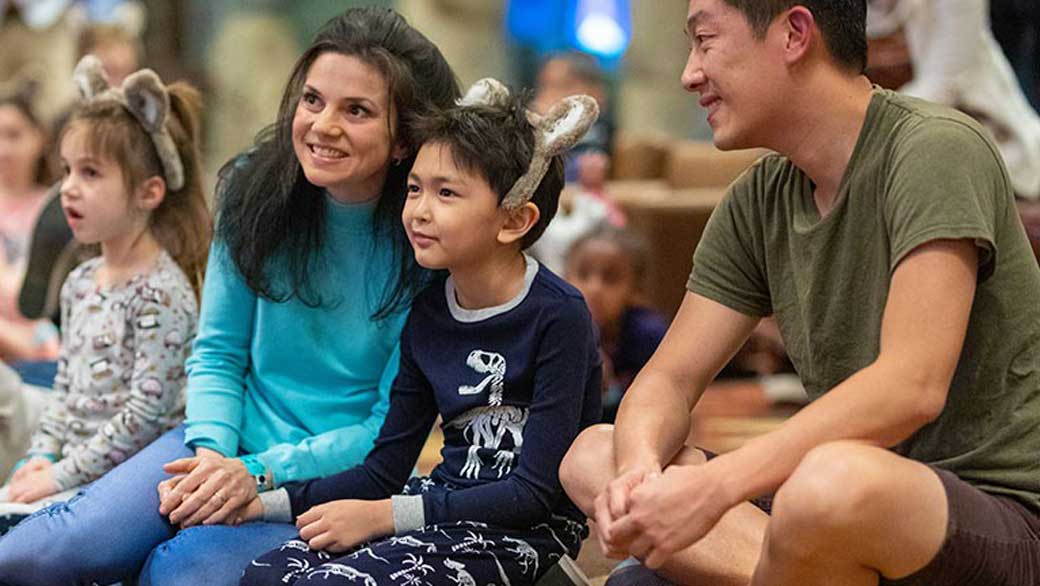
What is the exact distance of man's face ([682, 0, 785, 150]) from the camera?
1.97 m

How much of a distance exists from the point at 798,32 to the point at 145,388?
4.09 ft

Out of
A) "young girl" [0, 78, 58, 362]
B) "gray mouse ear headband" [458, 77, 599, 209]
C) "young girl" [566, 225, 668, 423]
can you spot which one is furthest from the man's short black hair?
"young girl" [0, 78, 58, 362]

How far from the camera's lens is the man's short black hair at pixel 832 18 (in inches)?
76.7

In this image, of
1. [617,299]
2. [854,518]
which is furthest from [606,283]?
[854,518]

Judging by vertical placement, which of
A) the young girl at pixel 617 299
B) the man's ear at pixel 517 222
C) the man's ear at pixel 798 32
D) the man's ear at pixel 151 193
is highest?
the man's ear at pixel 798 32

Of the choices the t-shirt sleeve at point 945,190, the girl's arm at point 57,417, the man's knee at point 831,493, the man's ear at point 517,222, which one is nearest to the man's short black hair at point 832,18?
the t-shirt sleeve at point 945,190

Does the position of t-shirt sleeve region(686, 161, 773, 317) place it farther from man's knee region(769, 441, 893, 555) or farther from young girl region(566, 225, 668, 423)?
young girl region(566, 225, 668, 423)

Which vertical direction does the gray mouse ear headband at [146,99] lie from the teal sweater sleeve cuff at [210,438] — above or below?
above

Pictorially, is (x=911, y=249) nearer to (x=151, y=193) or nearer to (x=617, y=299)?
(x=151, y=193)

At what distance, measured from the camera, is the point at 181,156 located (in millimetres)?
2758

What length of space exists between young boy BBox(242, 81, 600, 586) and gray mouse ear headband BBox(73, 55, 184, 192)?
0.60 m

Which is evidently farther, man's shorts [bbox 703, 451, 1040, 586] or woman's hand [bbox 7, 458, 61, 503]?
woman's hand [bbox 7, 458, 61, 503]

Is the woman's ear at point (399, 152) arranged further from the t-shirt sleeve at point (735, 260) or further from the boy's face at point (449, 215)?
the t-shirt sleeve at point (735, 260)

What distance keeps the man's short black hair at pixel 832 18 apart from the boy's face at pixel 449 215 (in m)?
0.46
